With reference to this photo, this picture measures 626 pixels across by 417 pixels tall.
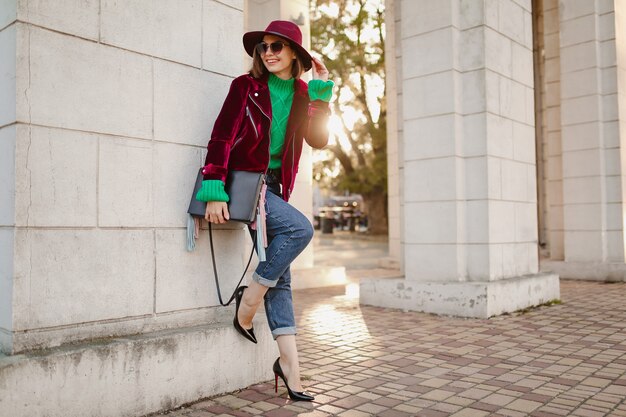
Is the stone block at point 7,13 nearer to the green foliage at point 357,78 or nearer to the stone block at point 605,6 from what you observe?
the stone block at point 605,6

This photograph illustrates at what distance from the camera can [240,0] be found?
3.99m

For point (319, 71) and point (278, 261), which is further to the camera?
point (319, 71)

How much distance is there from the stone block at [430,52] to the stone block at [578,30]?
4.52m

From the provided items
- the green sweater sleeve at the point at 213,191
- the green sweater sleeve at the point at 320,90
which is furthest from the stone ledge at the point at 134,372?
the green sweater sleeve at the point at 320,90

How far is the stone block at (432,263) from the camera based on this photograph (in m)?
6.32

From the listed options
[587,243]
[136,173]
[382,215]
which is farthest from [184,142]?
[382,215]

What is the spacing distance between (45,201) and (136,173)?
0.57 meters

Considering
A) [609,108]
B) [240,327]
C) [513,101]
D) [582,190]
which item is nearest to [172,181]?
[240,327]

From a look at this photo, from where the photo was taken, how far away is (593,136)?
960 centimetres

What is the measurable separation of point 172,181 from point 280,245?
0.81 meters

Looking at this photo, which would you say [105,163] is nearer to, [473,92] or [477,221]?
[477,221]

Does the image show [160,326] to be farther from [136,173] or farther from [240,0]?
[240,0]

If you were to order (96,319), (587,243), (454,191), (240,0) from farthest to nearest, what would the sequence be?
(587,243), (454,191), (240,0), (96,319)

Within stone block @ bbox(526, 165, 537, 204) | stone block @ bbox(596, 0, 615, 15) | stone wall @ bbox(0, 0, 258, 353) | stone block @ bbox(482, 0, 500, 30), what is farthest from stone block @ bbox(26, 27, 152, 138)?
stone block @ bbox(596, 0, 615, 15)
